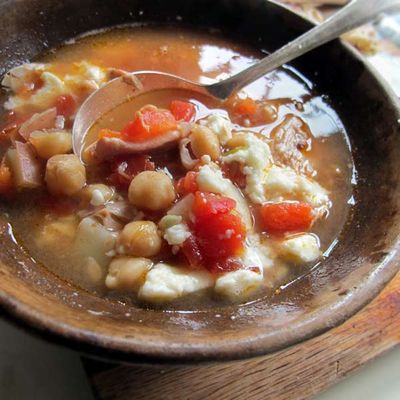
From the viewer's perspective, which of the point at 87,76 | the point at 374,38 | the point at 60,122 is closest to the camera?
the point at 60,122

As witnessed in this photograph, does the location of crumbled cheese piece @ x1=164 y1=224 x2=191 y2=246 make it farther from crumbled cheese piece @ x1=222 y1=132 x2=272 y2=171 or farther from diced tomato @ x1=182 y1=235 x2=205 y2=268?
crumbled cheese piece @ x1=222 y1=132 x2=272 y2=171

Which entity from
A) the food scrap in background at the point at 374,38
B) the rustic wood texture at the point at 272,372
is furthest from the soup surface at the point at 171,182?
the food scrap in background at the point at 374,38

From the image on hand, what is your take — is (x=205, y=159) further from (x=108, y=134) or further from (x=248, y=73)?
(x=248, y=73)

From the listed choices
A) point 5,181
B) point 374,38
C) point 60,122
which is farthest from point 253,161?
point 374,38

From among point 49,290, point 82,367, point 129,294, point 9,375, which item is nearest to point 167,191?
point 129,294

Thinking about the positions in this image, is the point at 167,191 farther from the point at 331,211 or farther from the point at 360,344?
the point at 360,344

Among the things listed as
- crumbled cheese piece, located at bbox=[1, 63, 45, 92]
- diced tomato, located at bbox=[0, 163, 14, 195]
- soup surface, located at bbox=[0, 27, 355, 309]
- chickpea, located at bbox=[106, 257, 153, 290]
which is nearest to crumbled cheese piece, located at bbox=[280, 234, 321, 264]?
soup surface, located at bbox=[0, 27, 355, 309]

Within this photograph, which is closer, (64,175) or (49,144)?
(64,175)

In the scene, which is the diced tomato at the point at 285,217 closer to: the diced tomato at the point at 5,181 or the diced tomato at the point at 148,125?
the diced tomato at the point at 148,125
